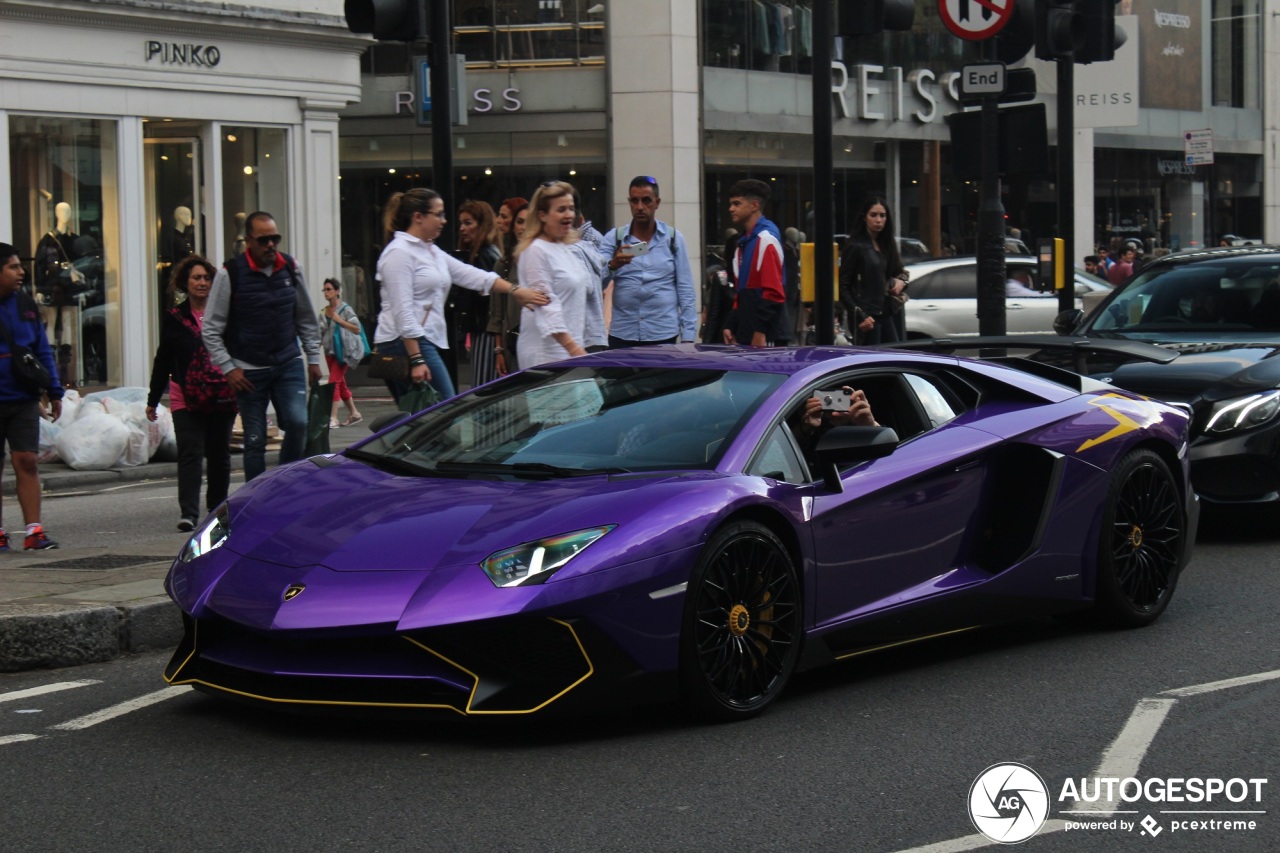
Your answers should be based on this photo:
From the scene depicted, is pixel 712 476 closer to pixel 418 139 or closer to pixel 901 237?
pixel 418 139

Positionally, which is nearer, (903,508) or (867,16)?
(903,508)

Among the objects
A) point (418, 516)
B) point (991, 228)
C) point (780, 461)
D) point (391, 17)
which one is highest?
point (391, 17)

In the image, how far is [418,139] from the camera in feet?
94.8

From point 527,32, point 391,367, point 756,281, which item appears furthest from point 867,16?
point 527,32

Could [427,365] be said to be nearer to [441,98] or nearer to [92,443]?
[441,98]

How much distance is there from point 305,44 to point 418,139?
6666mm

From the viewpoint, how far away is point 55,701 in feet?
20.5

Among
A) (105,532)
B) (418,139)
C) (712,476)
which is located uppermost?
(418,139)

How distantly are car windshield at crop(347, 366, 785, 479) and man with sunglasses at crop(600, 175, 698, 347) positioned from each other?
413 centimetres

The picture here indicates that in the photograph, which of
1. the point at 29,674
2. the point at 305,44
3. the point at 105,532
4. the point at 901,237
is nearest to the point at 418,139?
the point at 305,44

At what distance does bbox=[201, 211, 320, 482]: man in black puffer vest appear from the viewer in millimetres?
9844

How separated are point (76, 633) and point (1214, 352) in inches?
251

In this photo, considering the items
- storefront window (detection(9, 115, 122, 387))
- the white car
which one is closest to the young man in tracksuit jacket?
storefront window (detection(9, 115, 122, 387))

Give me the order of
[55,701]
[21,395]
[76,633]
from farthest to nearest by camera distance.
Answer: [21,395] < [76,633] < [55,701]
